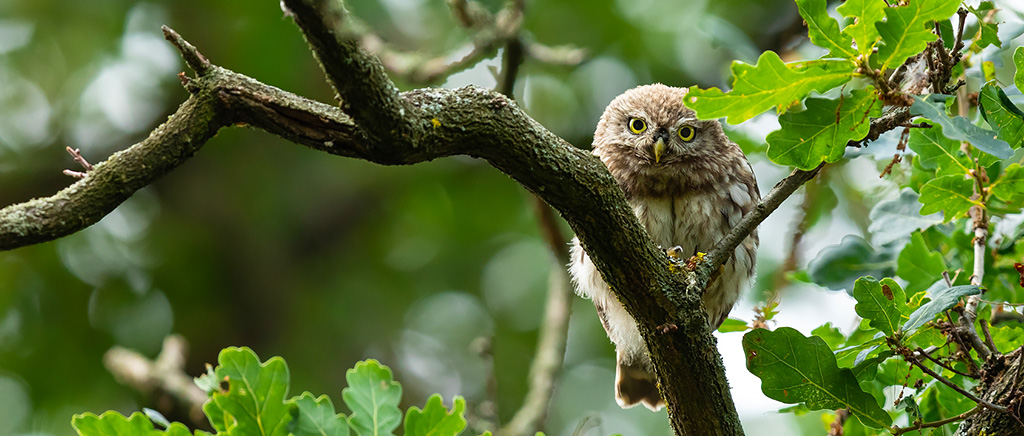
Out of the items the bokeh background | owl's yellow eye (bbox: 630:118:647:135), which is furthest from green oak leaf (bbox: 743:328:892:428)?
the bokeh background

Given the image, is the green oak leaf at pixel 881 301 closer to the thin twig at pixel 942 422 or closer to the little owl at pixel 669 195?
the thin twig at pixel 942 422

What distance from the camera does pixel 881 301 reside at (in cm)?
262

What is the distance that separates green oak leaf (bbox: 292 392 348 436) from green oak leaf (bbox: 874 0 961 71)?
1845 millimetres

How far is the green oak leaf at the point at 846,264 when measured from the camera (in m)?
A: 3.81

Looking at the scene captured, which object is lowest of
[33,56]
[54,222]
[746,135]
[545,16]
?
[54,222]

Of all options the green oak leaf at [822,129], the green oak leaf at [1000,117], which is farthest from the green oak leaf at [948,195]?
the green oak leaf at [822,129]

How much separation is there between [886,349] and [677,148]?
2077 mm

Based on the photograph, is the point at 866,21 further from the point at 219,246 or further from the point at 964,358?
the point at 219,246

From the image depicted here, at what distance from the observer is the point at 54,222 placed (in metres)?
2.14

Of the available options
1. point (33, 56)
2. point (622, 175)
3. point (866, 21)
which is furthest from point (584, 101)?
point (866, 21)

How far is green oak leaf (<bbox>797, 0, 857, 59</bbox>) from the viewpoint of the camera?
231 centimetres

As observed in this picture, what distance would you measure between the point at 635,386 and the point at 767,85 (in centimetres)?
306

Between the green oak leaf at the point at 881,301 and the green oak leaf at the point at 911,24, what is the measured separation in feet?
2.32

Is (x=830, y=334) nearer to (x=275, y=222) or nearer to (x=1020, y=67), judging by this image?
(x=1020, y=67)
